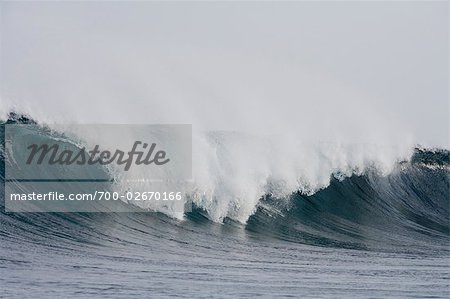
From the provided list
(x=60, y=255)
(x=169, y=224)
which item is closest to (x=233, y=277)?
(x=60, y=255)

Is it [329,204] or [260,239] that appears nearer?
[260,239]

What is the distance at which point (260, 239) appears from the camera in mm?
13602

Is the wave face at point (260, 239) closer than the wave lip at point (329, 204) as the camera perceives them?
Yes

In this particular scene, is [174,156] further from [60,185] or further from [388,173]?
[388,173]

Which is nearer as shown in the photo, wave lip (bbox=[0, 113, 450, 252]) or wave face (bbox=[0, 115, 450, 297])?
wave face (bbox=[0, 115, 450, 297])

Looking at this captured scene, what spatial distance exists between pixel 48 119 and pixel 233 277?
930 centimetres

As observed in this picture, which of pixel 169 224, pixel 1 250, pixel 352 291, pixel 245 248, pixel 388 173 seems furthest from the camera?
pixel 388 173

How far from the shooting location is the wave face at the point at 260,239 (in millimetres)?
9672

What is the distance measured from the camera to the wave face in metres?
9.67

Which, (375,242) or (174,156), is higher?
(174,156)

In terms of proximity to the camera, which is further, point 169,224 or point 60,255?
point 169,224

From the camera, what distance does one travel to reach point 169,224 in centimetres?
1418

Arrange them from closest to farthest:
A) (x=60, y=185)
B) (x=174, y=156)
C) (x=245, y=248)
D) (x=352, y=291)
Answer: (x=352, y=291), (x=245, y=248), (x=60, y=185), (x=174, y=156)

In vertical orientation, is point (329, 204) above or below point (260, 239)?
above
